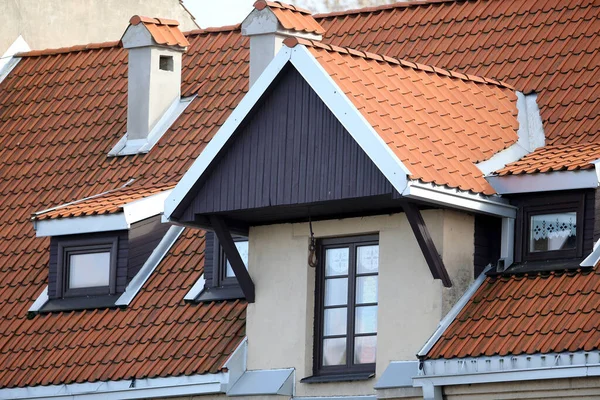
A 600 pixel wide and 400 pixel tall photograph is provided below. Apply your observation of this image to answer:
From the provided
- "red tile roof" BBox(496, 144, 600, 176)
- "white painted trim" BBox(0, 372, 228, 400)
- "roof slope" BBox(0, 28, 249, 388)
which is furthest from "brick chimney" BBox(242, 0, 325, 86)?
"white painted trim" BBox(0, 372, 228, 400)

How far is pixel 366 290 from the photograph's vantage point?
23266 millimetres

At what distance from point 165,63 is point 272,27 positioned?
285cm

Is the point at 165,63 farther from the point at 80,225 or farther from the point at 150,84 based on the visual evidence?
the point at 80,225

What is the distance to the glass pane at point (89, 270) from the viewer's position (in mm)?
26672

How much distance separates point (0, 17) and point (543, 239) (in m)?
14.4

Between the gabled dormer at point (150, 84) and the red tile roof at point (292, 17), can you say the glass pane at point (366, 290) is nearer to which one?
the red tile roof at point (292, 17)

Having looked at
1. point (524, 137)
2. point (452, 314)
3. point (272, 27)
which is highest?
point (272, 27)

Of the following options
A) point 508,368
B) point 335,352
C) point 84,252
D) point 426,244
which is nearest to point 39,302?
point 84,252

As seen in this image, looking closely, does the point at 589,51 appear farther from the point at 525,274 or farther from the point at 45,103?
the point at 45,103

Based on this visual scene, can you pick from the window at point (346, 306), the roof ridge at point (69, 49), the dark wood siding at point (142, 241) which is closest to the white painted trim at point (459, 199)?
the window at point (346, 306)

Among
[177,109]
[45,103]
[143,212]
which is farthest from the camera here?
[45,103]

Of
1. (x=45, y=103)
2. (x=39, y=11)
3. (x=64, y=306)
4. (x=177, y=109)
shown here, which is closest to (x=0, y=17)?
(x=39, y=11)

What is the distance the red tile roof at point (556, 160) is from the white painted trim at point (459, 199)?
0.38 meters

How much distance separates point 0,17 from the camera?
34.6 metres
